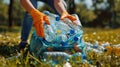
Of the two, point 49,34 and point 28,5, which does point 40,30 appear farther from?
point 28,5

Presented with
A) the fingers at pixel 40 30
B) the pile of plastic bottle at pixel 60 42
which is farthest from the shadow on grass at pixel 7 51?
the fingers at pixel 40 30

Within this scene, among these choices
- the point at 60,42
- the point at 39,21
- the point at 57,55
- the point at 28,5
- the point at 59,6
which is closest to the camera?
the point at 57,55

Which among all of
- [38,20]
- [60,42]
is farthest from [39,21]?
[60,42]

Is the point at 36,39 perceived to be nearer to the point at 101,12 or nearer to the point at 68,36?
the point at 68,36

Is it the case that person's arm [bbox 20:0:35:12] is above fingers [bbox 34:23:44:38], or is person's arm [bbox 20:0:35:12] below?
above

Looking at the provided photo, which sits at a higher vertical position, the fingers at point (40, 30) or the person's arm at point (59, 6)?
the person's arm at point (59, 6)

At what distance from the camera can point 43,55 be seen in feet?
16.4

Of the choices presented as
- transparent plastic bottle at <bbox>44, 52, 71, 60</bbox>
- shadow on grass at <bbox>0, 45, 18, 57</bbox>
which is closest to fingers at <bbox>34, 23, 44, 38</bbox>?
transparent plastic bottle at <bbox>44, 52, 71, 60</bbox>

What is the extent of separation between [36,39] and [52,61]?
0.81m

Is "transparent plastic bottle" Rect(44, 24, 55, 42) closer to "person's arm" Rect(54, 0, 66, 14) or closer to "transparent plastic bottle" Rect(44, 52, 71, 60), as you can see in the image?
"transparent plastic bottle" Rect(44, 52, 71, 60)

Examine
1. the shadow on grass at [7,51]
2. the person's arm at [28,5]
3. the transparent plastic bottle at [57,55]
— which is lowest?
the shadow on grass at [7,51]

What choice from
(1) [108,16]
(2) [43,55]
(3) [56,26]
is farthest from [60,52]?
(1) [108,16]

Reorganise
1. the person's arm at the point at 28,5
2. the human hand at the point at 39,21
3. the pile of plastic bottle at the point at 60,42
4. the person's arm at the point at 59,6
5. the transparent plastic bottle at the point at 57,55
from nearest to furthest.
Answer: the transparent plastic bottle at the point at 57,55 → the pile of plastic bottle at the point at 60,42 → the human hand at the point at 39,21 → the person's arm at the point at 28,5 → the person's arm at the point at 59,6

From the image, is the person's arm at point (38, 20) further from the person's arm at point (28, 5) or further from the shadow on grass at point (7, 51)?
the shadow on grass at point (7, 51)
